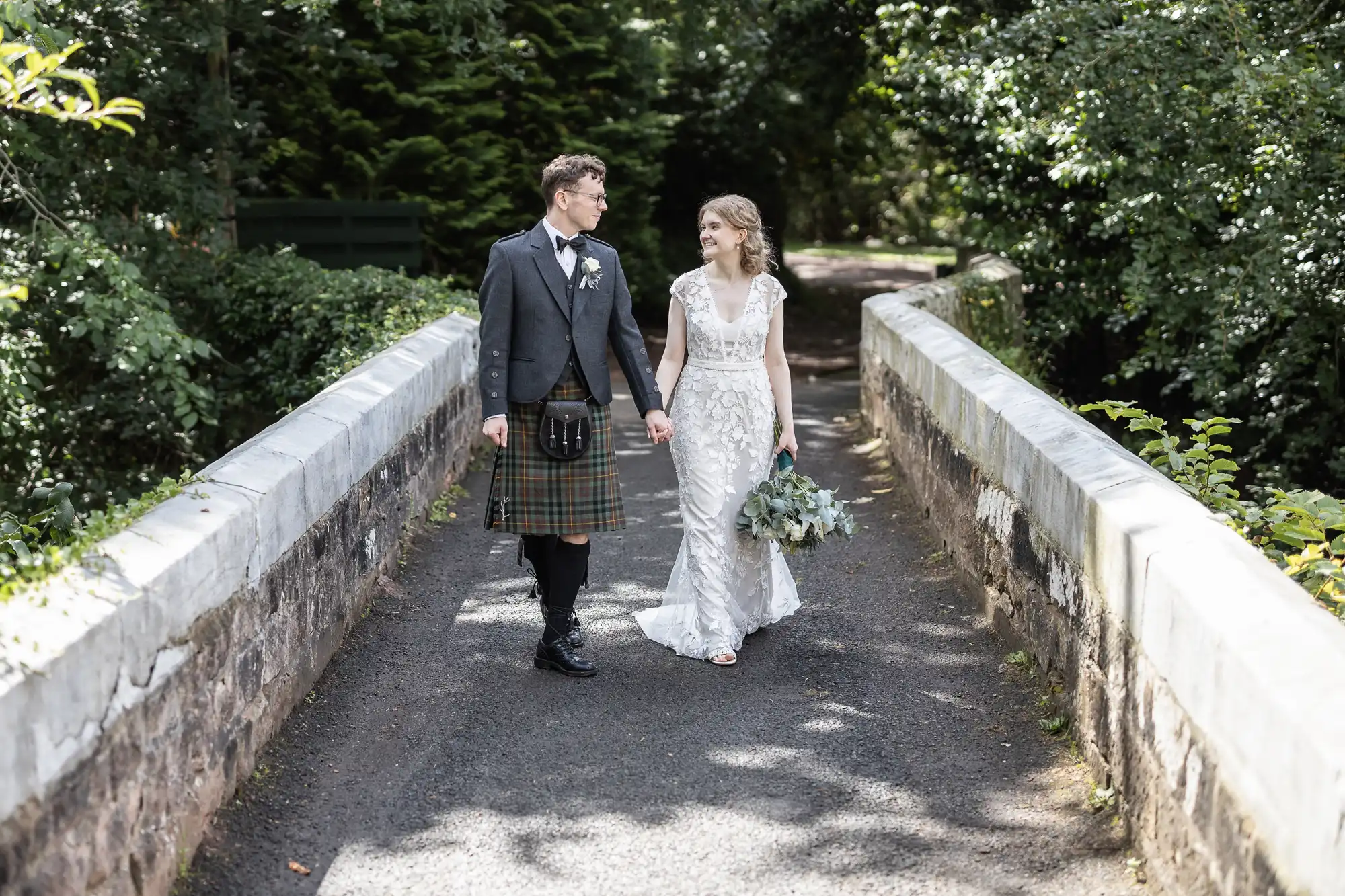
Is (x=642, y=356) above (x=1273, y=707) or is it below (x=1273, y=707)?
above

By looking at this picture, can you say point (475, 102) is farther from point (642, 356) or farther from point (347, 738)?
point (347, 738)

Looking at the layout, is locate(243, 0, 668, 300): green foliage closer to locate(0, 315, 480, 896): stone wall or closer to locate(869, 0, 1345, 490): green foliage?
locate(869, 0, 1345, 490): green foliage

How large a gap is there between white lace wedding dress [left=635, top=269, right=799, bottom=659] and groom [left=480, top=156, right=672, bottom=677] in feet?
0.97

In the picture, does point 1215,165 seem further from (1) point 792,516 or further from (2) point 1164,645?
(2) point 1164,645

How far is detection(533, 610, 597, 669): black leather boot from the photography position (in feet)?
17.1

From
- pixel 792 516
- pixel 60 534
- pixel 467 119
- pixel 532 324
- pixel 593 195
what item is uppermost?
pixel 467 119

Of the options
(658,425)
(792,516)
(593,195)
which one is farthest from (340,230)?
(792,516)

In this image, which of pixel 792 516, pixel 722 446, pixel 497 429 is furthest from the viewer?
pixel 722 446

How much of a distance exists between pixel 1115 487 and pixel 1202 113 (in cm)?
607

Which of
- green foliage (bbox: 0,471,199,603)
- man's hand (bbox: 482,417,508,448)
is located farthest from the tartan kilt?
green foliage (bbox: 0,471,199,603)

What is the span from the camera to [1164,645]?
140 inches

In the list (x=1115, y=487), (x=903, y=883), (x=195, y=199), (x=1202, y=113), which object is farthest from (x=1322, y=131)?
(x=195, y=199)

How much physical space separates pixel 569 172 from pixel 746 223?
766mm

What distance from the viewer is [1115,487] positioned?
4.30m
